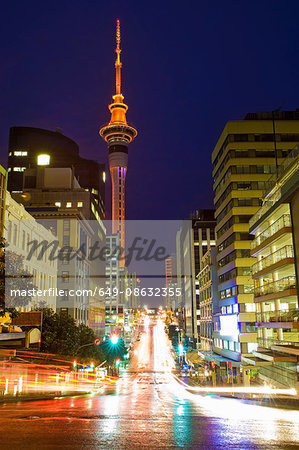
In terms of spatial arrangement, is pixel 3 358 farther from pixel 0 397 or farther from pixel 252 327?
pixel 252 327

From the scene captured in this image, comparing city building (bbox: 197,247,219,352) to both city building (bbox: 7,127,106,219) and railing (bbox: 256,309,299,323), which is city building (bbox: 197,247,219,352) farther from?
city building (bbox: 7,127,106,219)

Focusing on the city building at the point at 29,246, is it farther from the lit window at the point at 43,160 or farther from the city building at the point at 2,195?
the lit window at the point at 43,160

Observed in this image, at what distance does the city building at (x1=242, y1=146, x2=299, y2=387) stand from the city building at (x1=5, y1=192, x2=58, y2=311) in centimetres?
2384

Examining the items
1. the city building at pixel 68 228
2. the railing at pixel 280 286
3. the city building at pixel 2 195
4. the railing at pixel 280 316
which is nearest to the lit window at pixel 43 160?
the city building at pixel 68 228

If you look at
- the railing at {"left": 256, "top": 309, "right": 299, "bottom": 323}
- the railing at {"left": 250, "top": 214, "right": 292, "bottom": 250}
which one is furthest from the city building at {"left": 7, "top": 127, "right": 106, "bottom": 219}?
the railing at {"left": 256, "top": 309, "right": 299, "bottom": 323}

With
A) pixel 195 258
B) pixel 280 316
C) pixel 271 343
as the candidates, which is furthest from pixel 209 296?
pixel 195 258

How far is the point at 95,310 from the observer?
13050 cm

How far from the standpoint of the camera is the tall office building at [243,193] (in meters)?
60.4

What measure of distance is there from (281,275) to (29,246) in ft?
117

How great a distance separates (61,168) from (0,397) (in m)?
113

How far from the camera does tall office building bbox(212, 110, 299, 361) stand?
6038 centimetres

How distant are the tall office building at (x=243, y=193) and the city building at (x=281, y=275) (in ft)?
44.6

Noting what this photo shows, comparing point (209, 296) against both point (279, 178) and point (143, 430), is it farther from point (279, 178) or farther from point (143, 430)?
point (143, 430)

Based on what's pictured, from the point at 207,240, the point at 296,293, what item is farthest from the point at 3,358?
the point at 207,240
